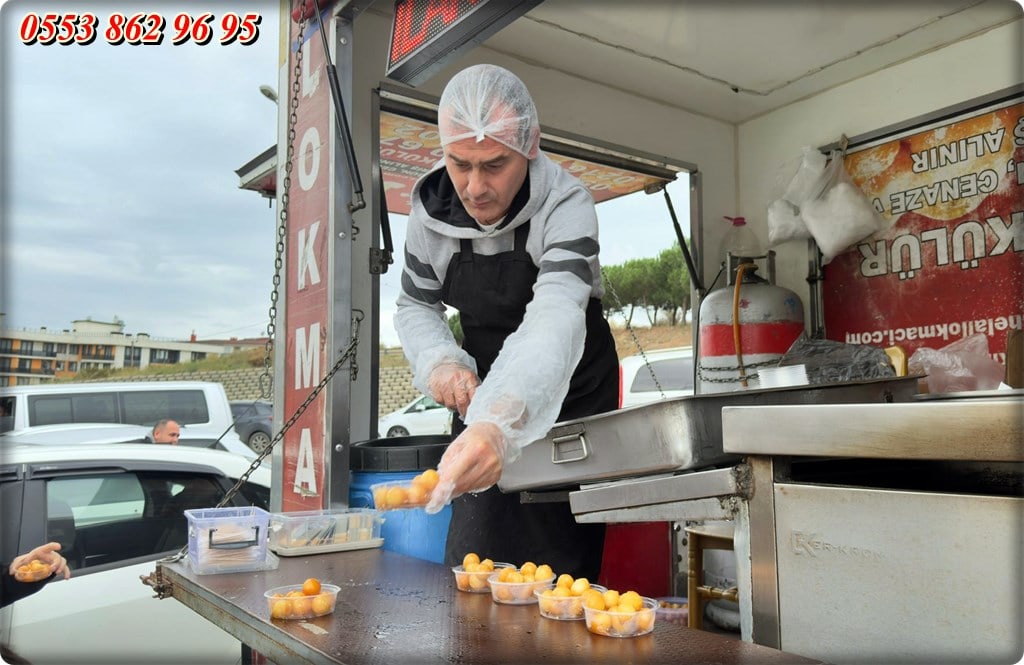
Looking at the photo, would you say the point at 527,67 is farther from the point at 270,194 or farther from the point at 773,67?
the point at 270,194

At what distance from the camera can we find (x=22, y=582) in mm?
3020

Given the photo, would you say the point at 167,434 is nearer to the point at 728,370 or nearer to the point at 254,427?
the point at 254,427

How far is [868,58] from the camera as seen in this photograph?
4.01 meters

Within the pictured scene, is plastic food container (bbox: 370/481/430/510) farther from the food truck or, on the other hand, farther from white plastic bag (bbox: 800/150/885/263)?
white plastic bag (bbox: 800/150/885/263)

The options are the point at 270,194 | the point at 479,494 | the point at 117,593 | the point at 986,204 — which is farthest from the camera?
the point at 270,194

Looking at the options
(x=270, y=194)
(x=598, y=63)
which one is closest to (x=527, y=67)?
(x=598, y=63)

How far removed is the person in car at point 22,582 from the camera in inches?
119

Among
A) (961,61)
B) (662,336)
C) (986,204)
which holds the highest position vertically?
(961,61)

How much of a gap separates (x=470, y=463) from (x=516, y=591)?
286 mm

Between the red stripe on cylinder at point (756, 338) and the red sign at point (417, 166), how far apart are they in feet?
3.44

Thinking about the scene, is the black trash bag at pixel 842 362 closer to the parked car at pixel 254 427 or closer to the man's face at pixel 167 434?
the man's face at pixel 167 434

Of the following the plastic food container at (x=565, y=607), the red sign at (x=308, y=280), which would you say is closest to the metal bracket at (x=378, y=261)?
the red sign at (x=308, y=280)

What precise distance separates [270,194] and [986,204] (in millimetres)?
3876

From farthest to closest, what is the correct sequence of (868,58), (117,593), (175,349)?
(175,349) → (868,58) → (117,593)
